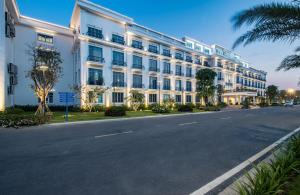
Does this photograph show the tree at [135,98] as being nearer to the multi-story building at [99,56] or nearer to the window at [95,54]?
the multi-story building at [99,56]

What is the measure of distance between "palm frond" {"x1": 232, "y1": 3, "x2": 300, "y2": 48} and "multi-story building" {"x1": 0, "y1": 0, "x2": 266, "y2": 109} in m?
23.1

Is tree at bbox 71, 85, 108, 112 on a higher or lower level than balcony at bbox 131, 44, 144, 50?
lower

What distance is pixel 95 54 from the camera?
3266 centimetres

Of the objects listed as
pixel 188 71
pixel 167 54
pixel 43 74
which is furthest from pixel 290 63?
pixel 188 71

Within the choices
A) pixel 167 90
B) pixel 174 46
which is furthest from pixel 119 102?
pixel 174 46

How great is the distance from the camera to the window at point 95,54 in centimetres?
3189

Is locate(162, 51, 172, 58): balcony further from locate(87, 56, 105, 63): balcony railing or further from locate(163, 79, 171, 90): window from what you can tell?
locate(87, 56, 105, 63): balcony railing

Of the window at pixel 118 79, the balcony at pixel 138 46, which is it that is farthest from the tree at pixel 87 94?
the balcony at pixel 138 46

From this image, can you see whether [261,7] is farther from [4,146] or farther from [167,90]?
[167,90]

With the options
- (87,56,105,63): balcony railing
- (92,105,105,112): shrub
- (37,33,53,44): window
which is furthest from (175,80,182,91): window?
(37,33,53,44): window

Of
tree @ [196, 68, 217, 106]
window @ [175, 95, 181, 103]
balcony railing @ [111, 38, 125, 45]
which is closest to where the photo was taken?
balcony railing @ [111, 38, 125, 45]

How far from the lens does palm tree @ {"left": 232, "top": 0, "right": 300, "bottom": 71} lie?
627 cm

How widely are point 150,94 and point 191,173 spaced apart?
121 feet

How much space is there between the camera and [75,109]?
29812 millimetres
